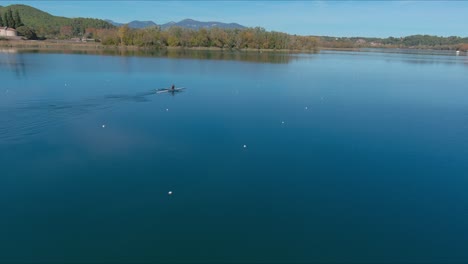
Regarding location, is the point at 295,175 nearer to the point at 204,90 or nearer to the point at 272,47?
the point at 204,90

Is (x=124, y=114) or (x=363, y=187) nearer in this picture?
(x=363, y=187)

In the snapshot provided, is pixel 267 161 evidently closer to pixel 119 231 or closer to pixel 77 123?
pixel 119 231

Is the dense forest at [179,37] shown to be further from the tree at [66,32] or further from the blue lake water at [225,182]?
the blue lake water at [225,182]

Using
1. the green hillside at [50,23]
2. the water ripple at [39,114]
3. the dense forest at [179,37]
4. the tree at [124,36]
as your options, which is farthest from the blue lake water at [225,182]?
the green hillside at [50,23]

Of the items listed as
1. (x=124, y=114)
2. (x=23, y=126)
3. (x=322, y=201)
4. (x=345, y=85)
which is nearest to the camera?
(x=322, y=201)

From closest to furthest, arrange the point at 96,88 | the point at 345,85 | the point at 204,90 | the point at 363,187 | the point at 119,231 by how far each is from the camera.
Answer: the point at 119,231
the point at 363,187
the point at 96,88
the point at 204,90
the point at 345,85

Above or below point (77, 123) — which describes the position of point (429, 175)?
below

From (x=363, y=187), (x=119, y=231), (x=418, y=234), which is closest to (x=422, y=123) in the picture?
(x=363, y=187)
